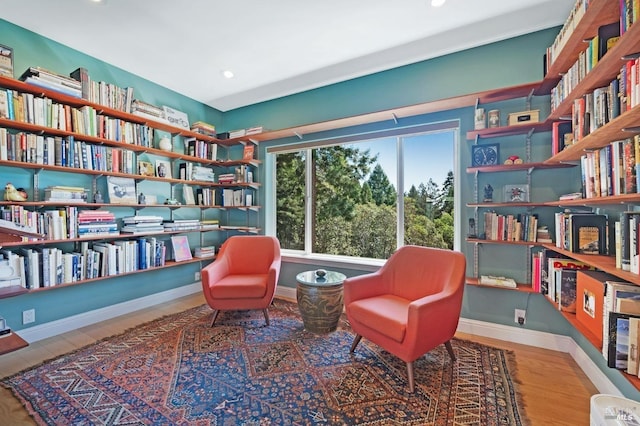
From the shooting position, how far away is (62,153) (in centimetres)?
249

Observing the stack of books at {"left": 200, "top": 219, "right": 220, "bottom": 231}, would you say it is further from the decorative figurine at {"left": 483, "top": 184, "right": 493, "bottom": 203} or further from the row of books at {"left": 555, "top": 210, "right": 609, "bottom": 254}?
the row of books at {"left": 555, "top": 210, "right": 609, "bottom": 254}

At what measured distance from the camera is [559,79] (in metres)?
2.10

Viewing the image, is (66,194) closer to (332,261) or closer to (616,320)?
(332,261)

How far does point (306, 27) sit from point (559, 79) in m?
2.11

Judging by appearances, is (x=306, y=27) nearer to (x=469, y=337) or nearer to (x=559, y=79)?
(x=559, y=79)

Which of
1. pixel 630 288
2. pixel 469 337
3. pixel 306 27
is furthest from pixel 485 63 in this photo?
pixel 469 337

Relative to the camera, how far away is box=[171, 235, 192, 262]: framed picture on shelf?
3.48 metres

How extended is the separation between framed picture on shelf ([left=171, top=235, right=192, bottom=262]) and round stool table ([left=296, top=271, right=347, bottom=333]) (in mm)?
1832

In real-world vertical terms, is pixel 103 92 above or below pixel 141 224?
above

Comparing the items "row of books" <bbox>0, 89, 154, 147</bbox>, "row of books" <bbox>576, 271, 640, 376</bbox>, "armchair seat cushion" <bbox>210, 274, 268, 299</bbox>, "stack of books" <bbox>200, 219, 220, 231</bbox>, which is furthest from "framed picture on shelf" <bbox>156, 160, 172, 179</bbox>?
"row of books" <bbox>576, 271, 640, 376</bbox>

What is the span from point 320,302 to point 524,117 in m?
2.42

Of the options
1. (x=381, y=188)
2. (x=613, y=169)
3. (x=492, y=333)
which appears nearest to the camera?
(x=613, y=169)

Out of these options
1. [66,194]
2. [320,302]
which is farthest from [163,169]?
[320,302]

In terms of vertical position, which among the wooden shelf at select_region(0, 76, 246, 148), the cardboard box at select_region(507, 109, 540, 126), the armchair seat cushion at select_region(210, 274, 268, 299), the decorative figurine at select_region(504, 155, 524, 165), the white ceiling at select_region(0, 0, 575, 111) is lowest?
the armchair seat cushion at select_region(210, 274, 268, 299)
